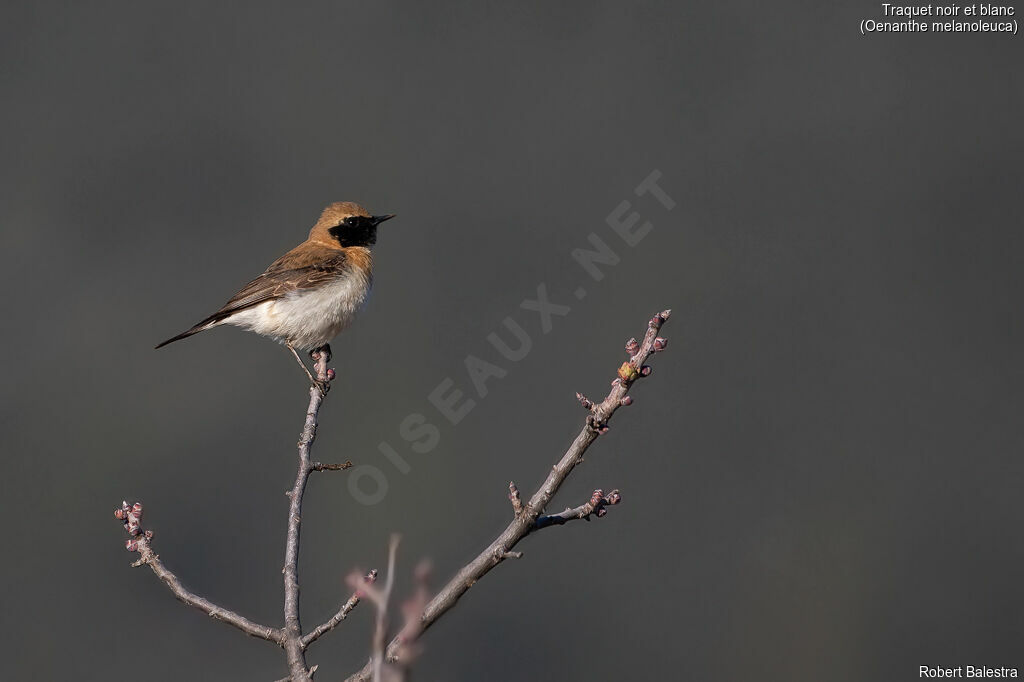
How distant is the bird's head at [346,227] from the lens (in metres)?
8.55

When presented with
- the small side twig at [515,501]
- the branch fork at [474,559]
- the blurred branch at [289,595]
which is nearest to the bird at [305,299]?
the blurred branch at [289,595]

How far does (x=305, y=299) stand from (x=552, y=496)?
15.1 ft

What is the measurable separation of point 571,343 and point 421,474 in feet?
28.2

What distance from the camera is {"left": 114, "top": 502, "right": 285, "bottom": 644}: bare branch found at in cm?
388

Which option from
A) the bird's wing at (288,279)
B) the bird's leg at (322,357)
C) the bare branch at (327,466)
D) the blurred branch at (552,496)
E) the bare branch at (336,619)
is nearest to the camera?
the blurred branch at (552,496)

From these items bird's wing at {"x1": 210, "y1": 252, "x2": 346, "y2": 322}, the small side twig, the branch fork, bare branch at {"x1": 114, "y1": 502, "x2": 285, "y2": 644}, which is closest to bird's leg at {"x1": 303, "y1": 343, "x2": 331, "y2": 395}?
bird's wing at {"x1": 210, "y1": 252, "x2": 346, "y2": 322}

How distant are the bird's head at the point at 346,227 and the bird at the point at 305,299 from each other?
8 centimetres

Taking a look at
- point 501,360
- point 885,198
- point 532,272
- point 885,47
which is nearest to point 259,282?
point 501,360

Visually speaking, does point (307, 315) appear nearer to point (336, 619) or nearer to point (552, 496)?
point (336, 619)

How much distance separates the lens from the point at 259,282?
26.7ft

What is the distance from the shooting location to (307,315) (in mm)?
7836

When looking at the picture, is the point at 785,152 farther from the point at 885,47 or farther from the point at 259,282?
the point at 259,282

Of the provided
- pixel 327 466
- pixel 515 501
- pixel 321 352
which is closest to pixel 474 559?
pixel 515 501

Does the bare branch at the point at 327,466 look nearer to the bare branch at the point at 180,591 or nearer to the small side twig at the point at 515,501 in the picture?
the bare branch at the point at 180,591
